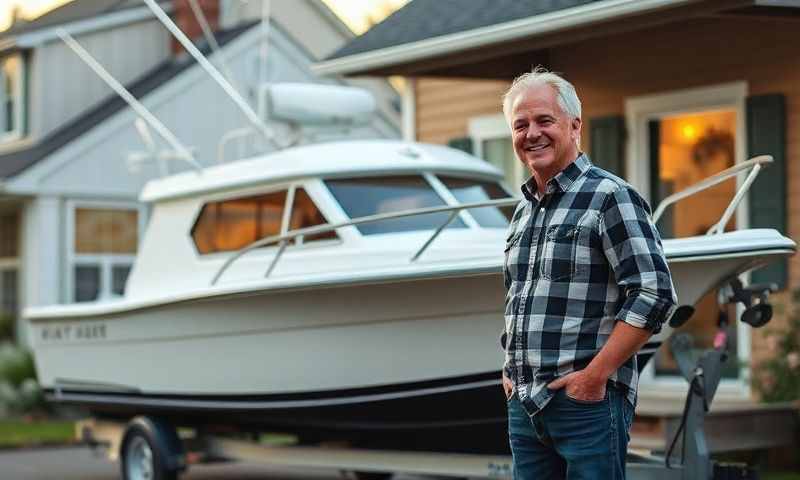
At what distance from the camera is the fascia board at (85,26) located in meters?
22.0

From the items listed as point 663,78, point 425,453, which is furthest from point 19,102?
point 425,453

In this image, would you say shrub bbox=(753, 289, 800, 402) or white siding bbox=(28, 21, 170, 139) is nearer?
shrub bbox=(753, 289, 800, 402)

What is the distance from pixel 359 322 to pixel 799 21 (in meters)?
4.14

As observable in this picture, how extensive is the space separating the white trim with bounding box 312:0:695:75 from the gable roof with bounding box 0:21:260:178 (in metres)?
9.96

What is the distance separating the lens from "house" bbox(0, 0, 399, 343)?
20.9 meters

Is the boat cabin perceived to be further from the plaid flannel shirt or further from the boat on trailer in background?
the plaid flannel shirt

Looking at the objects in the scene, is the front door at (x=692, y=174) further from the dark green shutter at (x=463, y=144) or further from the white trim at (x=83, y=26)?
the white trim at (x=83, y=26)

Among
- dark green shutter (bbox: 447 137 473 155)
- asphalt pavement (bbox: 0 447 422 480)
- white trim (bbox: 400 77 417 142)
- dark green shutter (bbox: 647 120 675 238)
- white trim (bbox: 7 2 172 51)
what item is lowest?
asphalt pavement (bbox: 0 447 422 480)

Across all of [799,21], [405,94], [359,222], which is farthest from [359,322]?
[405,94]

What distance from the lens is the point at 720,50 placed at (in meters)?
11.3

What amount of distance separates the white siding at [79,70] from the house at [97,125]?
17 mm

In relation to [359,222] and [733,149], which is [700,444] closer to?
[359,222]

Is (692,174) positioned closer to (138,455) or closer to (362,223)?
(362,223)

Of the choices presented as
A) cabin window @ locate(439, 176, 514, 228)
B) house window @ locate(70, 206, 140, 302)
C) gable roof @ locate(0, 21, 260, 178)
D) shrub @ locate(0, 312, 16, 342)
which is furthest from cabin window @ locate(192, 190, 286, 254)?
shrub @ locate(0, 312, 16, 342)
